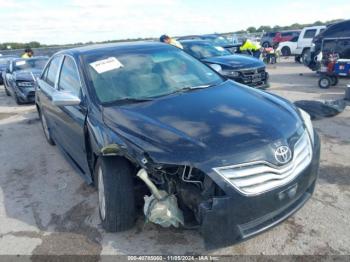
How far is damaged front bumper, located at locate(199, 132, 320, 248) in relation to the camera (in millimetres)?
2295

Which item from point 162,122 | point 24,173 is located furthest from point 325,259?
point 24,173

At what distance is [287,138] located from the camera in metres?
2.58

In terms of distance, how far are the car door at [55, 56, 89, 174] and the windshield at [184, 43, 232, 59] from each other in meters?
6.06

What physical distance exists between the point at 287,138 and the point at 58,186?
2.98m

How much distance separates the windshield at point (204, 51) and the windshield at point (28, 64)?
517 cm

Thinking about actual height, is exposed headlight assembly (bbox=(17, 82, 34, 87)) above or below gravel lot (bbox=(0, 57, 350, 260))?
above

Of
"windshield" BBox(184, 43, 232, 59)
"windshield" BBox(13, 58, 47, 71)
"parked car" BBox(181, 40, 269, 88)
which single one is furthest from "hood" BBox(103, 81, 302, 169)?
"windshield" BBox(13, 58, 47, 71)

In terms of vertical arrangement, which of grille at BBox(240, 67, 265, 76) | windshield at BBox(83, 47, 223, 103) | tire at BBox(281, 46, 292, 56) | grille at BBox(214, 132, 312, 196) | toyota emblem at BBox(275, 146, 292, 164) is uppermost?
windshield at BBox(83, 47, 223, 103)

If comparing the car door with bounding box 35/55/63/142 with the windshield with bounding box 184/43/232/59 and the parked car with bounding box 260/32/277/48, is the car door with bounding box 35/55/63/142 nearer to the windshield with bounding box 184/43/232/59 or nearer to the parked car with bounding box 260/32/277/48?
the windshield with bounding box 184/43/232/59

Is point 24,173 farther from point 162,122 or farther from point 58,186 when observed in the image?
point 162,122

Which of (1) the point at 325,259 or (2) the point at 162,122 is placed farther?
(2) the point at 162,122

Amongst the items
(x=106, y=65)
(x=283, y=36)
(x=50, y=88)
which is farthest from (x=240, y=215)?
(x=283, y=36)

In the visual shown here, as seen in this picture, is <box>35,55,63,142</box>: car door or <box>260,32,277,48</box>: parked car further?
<box>260,32,277,48</box>: parked car

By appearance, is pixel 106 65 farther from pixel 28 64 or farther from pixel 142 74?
pixel 28 64
